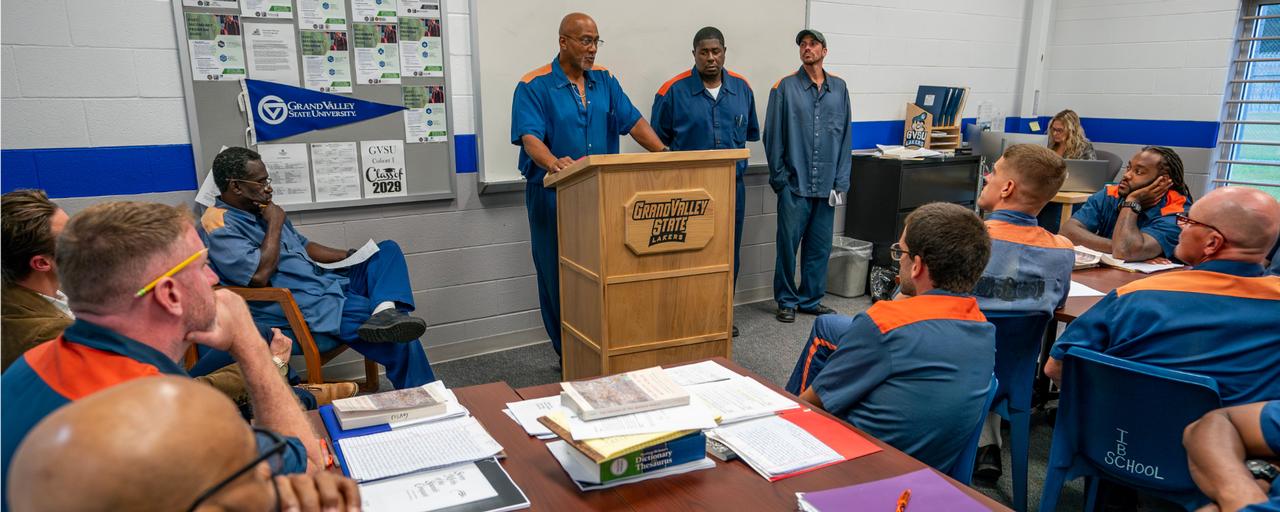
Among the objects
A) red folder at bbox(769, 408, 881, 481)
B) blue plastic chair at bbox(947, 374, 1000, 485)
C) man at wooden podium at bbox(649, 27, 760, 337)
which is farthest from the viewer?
man at wooden podium at bbox(649, 27, 760, 337)

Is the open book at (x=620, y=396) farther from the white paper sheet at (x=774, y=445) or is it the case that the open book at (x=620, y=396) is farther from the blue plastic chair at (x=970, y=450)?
the blue plastic chair at (x=970, y=450)

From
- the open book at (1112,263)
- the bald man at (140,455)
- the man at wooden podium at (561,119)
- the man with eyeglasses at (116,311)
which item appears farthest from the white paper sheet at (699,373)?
the open book at (1112,263)

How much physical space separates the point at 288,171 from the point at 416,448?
2.46m

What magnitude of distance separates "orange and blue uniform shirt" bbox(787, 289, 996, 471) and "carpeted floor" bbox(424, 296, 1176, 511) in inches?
56.4

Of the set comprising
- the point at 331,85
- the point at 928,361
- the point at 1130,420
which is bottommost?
the point at 1130,420

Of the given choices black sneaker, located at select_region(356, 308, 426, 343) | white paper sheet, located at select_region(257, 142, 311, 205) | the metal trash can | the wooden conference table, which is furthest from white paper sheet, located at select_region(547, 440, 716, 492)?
the metal trash can

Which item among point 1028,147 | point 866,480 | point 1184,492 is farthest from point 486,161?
point 1184,492

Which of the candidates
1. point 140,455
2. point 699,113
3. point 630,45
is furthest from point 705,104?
point 140,455

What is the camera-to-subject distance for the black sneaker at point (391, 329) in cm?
298

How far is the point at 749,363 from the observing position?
3.99m

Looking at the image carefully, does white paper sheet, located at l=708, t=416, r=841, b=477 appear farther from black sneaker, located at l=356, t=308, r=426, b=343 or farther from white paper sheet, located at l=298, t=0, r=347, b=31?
white paper sheet, located at l=298, t=0, r=347, b=31

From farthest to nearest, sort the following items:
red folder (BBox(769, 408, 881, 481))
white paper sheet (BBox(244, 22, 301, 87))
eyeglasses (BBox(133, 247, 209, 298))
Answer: white paper sheet (BBox(244, 22, 301, 87)) → red folder (BBox(769, 408, 881, 481)) → eyeglasses (BBox(133, 247, 209, 298))

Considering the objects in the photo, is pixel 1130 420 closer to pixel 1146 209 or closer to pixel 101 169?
pixel 1146 209

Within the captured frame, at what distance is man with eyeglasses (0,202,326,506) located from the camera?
1.11 meters
